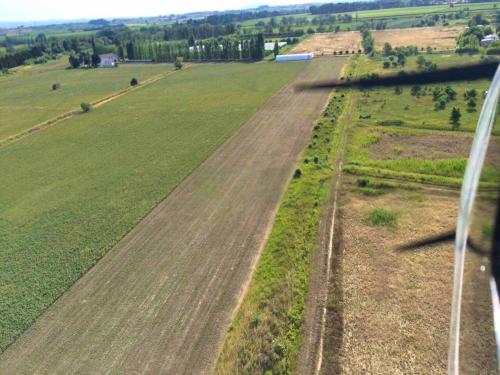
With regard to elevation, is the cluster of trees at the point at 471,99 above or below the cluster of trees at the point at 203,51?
below

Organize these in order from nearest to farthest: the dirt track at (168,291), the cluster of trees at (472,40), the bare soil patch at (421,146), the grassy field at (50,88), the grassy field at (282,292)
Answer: the grassy field at (282,292) → the dirt track at (168,291) → the bare soil patch at (421,146) → the grassy field at (50,88) → the cluster of trees at (472,40)

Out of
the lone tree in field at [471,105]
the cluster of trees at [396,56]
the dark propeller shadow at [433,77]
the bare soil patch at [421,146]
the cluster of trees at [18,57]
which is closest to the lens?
the dark propeller shadow at [433,77]

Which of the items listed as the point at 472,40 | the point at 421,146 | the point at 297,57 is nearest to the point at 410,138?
the point at 421,146

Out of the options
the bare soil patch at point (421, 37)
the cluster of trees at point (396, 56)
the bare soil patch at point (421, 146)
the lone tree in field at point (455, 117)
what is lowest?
the bare soil patch at point (421, 146)

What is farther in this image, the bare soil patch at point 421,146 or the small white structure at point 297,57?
the small white structure at point 297,57

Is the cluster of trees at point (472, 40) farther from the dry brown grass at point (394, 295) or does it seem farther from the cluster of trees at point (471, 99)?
the dry brown grass at point (394, 295)

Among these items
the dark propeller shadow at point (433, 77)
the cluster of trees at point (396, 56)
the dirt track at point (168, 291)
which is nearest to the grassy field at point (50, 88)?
the dirt track at point (168, 291)

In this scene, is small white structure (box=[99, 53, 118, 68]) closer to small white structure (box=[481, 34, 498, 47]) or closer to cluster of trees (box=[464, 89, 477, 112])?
cluster of trees (box=[464, 89, 477, 112])
